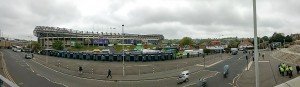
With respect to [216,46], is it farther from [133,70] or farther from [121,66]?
[133,70]

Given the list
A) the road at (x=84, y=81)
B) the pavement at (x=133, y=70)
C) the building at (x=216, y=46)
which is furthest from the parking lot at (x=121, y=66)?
the building at (x=216, y=46)

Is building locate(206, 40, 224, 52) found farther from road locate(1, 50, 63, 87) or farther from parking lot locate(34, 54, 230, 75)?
road locate(1, 50, 63, 87)

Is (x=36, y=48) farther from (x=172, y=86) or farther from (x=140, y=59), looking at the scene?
(x=172, y=86)

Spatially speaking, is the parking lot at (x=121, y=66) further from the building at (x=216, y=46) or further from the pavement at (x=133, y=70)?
the building at (x=216, y=46)

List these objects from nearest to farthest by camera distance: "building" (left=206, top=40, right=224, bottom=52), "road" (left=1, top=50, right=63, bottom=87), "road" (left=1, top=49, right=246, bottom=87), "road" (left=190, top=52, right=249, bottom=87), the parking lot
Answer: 1. "road" (left=1, top=50, right=63, bottom=87)
2. "road" (left=1, top=49, right=246, bottom=87)
3. "road" (left=190, top=52, right=249, bottom=87)
4. the parking lot
5. "building" (left=206, top=40, right=224, bottom=52)

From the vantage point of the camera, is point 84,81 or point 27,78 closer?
point 84,81

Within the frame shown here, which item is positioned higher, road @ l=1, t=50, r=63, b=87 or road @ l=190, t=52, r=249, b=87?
road @ l=1, t=50, r=63, b=87

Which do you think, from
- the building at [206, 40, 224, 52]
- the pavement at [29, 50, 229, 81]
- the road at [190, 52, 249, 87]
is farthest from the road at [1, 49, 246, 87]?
the building at [206, 40, 224, 52]

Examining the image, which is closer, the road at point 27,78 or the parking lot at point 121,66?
the road at point 27,78

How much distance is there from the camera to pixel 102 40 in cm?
14562

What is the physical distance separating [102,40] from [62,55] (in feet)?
220

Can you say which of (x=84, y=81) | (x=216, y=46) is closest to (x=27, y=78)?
(x=84, y=81)

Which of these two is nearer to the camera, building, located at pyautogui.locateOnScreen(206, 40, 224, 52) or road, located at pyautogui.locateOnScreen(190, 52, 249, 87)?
road, located at pyautogui.locateOnScreen(190, 52, 249, 87)

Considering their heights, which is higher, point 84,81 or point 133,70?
point 133,70
